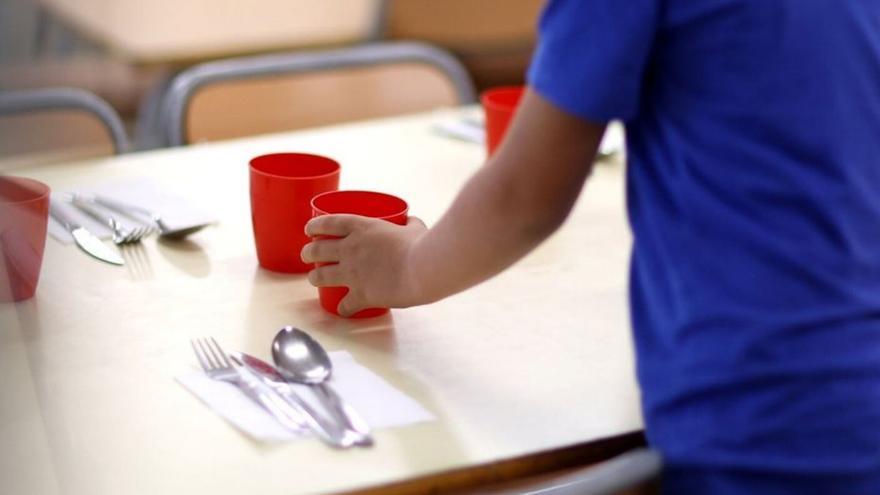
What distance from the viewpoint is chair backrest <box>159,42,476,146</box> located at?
2.02m

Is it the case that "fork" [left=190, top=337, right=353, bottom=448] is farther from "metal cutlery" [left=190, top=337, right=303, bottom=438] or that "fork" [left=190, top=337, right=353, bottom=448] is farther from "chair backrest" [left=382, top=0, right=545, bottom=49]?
"chair backrest" [left=382, top=0, right=545, bottom=49]

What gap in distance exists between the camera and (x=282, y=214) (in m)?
1.20

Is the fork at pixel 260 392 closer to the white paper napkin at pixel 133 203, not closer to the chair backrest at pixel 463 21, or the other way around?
the white paper napkin at pixel 133 203

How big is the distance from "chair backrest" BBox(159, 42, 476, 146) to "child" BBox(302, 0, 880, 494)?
3.99 ft

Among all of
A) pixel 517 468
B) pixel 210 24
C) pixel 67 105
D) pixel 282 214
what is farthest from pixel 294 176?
pixel 210 24

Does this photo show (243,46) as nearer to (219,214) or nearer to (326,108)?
(326,108)

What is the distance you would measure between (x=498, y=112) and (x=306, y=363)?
1.84 feet

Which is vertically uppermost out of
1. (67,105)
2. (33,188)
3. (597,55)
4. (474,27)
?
(597,55)

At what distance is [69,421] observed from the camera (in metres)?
0.92

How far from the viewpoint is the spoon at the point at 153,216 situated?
1.28m

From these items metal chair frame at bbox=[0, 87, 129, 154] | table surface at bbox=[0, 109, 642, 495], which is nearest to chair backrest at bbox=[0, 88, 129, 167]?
metal chair frame at bbox=[0, 87, 129, 154]

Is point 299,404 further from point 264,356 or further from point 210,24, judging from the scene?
point 210,24

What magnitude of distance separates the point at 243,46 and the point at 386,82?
492 mm

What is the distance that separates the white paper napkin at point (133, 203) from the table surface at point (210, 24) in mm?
1096
